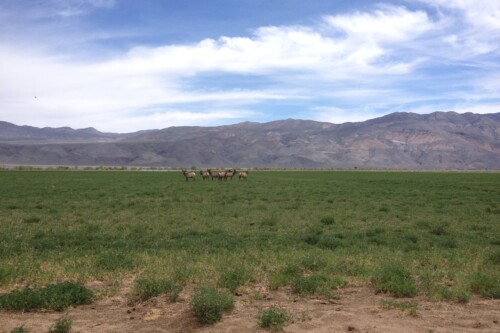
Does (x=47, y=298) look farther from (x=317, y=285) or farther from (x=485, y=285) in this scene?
(x=485, y=285)

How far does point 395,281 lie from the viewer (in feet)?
31.0

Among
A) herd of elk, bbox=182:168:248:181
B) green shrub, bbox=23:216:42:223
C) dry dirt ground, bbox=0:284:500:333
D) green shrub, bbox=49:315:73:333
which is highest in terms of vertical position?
herd of elk, bbox=182:168:248:181

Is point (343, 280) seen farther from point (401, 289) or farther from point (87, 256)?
point (87, 256)

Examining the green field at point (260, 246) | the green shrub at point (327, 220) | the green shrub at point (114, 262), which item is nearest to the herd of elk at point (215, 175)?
the green field at point (260, 246)

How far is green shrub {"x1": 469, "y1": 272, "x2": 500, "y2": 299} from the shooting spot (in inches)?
354

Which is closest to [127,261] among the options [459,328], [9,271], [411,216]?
[9,271]

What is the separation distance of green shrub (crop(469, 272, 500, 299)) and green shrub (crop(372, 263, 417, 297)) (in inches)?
47.0

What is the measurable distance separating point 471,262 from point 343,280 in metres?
3.90

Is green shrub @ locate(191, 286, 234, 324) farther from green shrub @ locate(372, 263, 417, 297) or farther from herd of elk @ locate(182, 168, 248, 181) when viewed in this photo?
herd of elk @ locate(182, 168, 248, 181)

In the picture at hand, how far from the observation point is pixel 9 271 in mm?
10203

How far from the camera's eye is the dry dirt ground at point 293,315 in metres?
7.27

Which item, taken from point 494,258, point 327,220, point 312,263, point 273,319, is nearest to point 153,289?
point 273,319

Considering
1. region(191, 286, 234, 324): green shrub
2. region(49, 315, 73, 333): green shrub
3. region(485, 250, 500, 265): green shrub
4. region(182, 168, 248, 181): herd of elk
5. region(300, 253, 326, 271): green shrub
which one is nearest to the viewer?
region(49, 315, 73, 333): green shrub

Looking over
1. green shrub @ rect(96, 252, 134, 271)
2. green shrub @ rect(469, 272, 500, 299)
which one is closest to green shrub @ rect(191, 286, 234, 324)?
green shrub @ rect(96, 252, 134, 271)
